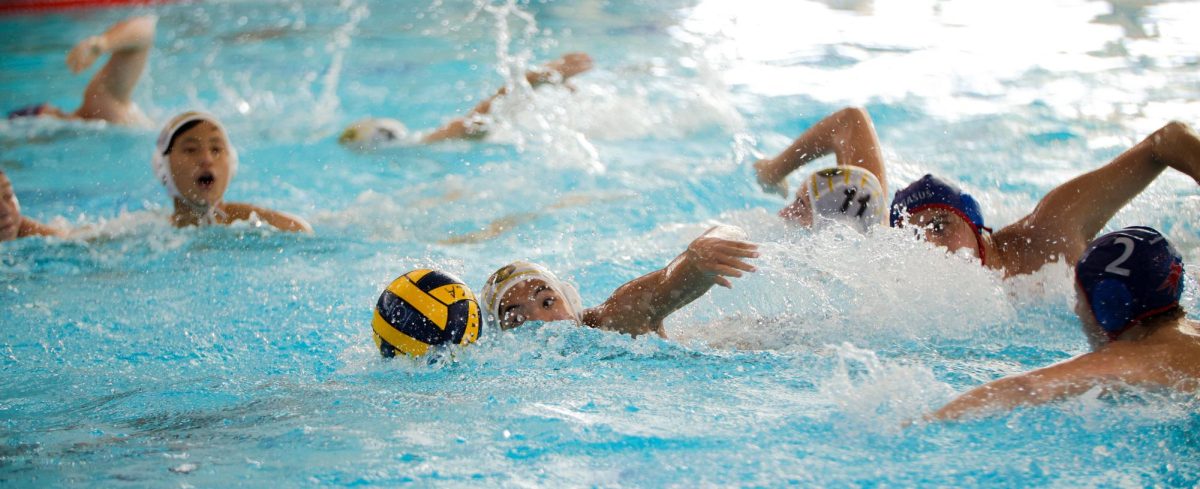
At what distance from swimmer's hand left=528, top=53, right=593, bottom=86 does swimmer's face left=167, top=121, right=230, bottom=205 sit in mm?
2040

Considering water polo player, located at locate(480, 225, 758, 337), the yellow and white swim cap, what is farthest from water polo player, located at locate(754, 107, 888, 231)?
the yellow and white swim cap

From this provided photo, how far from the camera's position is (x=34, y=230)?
4852mm

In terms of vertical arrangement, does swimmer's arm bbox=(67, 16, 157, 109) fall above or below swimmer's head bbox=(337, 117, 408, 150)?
above

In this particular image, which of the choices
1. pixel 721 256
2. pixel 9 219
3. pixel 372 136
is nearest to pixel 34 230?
pixel 9 219

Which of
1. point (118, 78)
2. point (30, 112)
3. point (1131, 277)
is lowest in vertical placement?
point (30, 112)

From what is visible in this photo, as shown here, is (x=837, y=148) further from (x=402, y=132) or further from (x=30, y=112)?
(x=30, y=112)

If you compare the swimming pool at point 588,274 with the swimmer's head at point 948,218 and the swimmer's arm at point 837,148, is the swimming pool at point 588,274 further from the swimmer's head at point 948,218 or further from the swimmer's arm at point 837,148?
the swimmer's arm at point 837,148

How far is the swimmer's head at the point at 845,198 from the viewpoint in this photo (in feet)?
11.7

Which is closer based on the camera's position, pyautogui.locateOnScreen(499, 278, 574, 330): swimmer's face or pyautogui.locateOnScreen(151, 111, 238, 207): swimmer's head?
pyautogui.locateOnScreen(499, 278, 574, 330): swimmer's face

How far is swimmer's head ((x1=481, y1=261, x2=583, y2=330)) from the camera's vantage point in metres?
3.17

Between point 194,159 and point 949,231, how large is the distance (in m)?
3.22

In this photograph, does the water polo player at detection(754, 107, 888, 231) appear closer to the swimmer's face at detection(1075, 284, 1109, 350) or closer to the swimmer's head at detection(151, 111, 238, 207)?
the swimmer's face at detection(1075, 284, 1109, 350)

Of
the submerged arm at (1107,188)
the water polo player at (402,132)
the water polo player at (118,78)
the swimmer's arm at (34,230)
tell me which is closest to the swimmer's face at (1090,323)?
the submerged arm at (1107,188)

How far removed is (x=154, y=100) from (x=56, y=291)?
15.1 ft
